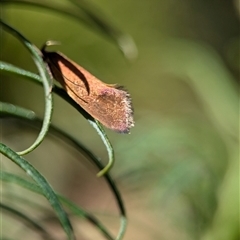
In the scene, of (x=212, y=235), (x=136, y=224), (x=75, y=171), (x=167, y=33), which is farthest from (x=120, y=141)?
(x=167, y=33)

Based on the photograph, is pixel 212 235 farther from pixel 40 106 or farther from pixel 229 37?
pixel 229 37

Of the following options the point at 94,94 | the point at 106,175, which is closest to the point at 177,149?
the point at 106,175

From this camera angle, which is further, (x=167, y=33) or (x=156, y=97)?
(x=167, y=33)

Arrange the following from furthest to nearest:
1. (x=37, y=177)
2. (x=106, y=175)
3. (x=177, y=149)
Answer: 1. (x=177, y=149)
2. (x=106, y=175)
3. (x=37, y=177)

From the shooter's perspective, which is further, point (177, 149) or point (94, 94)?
point (177, 149)

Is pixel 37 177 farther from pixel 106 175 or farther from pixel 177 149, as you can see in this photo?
pixel 177 149

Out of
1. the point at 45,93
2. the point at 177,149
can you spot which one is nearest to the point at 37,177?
the point at 45,93

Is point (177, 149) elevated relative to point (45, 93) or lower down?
elevated

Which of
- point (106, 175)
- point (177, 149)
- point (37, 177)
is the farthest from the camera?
point (177, 149)

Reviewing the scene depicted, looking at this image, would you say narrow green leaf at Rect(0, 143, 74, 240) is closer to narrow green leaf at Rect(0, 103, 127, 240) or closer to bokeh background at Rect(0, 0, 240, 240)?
narrow green leaf at Rect(0, 103, 127, 240)
